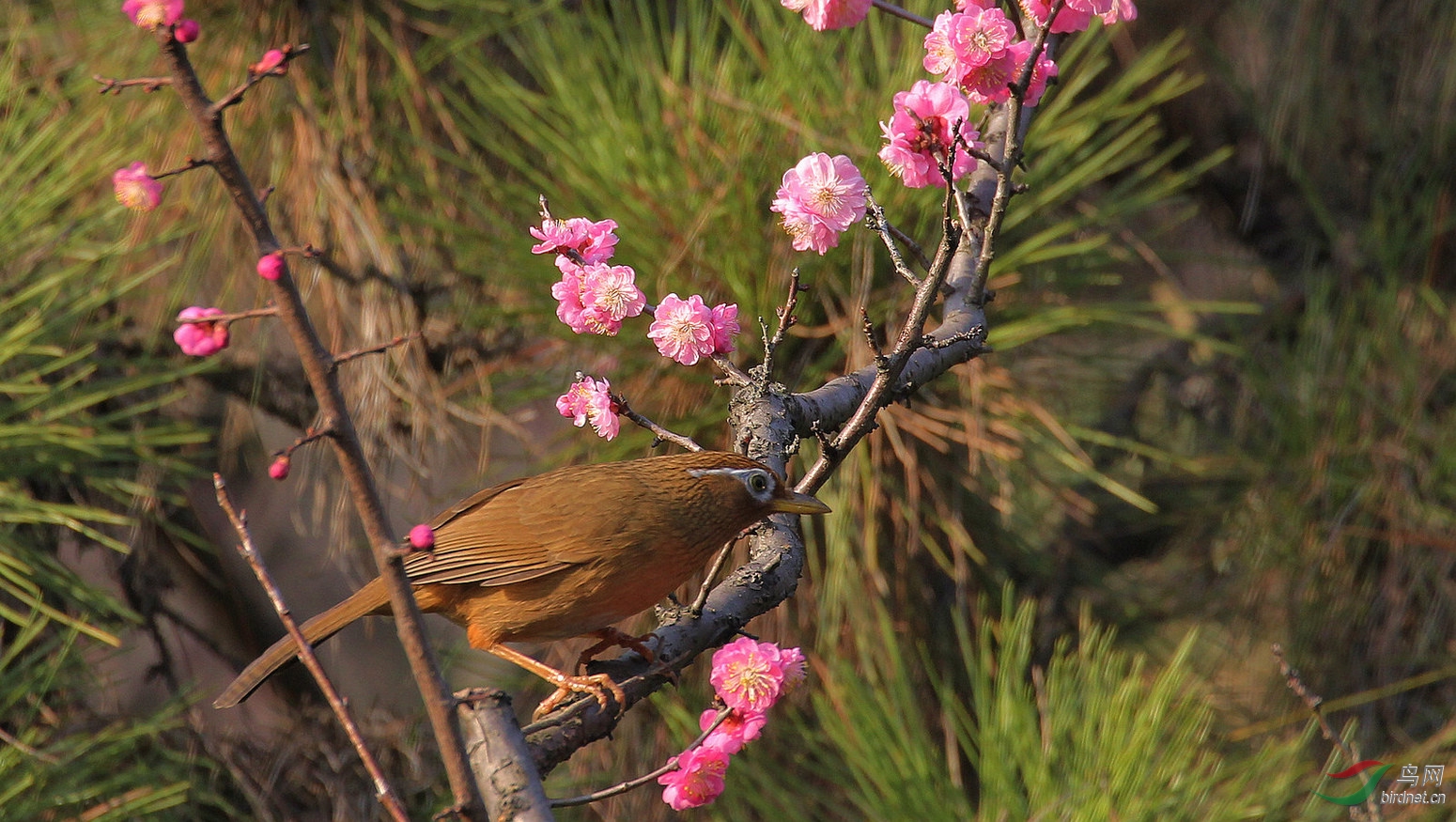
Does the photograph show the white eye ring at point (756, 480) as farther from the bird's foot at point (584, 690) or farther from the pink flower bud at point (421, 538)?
the pink flower bud at point (421, 538)

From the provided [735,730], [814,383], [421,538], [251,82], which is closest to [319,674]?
[421,538]

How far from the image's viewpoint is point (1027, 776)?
2268mm

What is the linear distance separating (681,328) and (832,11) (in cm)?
51

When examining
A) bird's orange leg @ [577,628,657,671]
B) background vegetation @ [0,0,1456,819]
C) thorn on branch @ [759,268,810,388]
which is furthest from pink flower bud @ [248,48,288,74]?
background vegetation @ [0,0,1456,819]

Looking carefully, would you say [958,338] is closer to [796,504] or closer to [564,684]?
[796,504]

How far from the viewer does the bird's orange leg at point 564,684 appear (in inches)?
61.6

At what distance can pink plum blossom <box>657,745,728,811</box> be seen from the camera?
1.59m

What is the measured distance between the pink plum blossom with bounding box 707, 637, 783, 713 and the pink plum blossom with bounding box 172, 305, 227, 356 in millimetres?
759

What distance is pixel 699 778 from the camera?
160cm

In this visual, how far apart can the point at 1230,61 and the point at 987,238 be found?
107 inches

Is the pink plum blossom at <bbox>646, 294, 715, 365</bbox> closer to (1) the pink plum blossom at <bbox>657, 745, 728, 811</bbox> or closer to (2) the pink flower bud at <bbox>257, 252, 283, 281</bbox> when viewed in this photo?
(1) the pink plum blossom at <bbox>657, 745, 728, 811</bbox>

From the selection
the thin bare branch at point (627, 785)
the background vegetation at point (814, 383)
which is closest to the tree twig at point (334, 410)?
the thin bare branch at point (627, 785)

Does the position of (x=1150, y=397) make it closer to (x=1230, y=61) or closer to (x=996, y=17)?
(x=1230, y=61)

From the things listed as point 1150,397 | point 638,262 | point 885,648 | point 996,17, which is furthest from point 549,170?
point 1150,397
